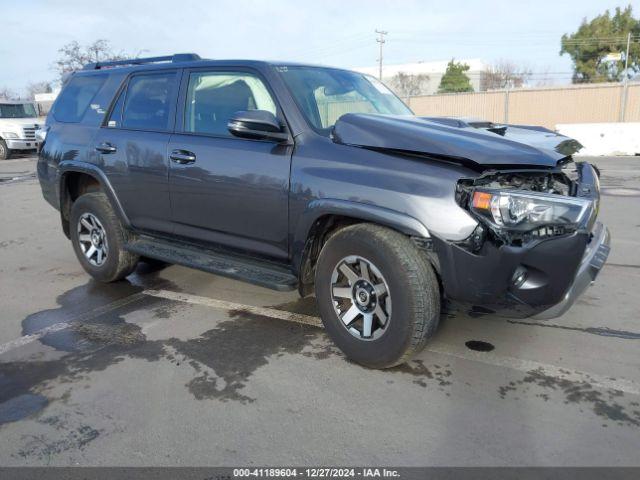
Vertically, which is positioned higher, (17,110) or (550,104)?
(550,104)

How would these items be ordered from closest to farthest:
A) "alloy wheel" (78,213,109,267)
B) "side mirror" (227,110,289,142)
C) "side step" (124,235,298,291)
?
"side mirror" (227,110,289,142)
"side step" (124,235,298,291)
"alloy wheel" (78,213,109,267)

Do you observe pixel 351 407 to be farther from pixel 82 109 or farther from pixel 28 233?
pixel 28 233

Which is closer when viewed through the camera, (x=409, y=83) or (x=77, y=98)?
(x=77, y=98)

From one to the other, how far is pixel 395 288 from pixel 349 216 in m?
0.53

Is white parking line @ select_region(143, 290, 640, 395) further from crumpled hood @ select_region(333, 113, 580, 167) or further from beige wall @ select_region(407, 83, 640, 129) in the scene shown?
beige wall @ select_region(407, 83, 640, 129)

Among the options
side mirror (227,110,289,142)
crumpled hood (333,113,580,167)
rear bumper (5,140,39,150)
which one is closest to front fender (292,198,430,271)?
crumpled hood (333,113,580,167)

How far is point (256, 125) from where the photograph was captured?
3396 mm

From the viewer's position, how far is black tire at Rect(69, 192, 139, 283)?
15.9ft

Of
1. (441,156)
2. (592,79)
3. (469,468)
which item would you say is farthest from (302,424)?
(592,79)

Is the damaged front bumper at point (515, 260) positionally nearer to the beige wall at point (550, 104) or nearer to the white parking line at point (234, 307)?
the white parking line at point (234, 307)

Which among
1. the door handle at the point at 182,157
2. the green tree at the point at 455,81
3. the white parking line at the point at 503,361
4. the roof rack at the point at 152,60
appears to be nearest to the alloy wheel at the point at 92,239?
the door handle at the point at 182,157

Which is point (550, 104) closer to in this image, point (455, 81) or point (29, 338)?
point (455, 81)

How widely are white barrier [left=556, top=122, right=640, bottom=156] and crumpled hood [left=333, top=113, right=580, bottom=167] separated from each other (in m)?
16.7

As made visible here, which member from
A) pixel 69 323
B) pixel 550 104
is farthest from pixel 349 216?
pixel 550 104
